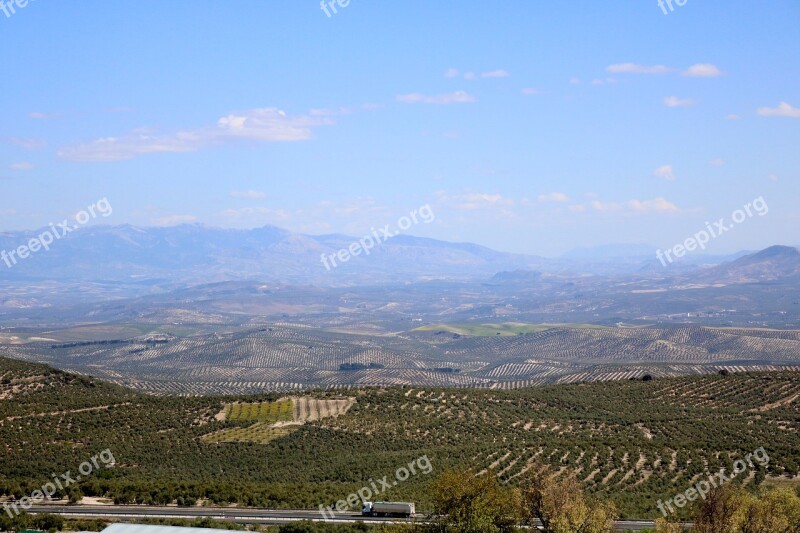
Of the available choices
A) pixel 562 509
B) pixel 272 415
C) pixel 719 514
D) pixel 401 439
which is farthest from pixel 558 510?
pixel 272 415

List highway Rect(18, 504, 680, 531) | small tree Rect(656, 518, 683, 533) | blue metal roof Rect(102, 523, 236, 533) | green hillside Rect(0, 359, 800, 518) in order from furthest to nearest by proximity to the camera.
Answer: green hillside Rect(0, 359, 800, 518) < highway Rect(18, 504, 680, 531) < blue metal roof Rect(102, 523, 236, 533) < small tree Rect(656, 518, 683, 533)

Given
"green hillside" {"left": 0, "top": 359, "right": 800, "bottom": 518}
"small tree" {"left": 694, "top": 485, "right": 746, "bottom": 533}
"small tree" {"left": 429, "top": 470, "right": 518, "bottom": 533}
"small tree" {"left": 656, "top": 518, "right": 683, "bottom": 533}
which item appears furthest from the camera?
"green hillside" {"left": 0, "top": 359, "right": 800, "bottom": 518}

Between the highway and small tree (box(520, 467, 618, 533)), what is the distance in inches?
174

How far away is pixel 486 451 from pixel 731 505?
24369 mm

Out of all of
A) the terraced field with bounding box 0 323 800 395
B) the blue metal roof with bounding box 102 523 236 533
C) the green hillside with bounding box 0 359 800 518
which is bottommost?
the terraced field with bounding box 0 323 800 395

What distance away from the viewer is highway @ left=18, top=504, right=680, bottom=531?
3869 centimetres

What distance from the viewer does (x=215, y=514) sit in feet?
132

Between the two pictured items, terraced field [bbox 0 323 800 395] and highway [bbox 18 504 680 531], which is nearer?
highway [bbox 18 504 680 531]

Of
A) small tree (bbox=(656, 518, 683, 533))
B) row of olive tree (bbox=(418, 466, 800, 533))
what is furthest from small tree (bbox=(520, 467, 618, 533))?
small tree (bbox=(656, 518, 683, 533))

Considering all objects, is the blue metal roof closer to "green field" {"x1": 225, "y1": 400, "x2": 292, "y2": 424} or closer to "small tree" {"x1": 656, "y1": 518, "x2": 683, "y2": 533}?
"small tree" {"x1": 656, "y1": 518, "x2": 683, "y2": 533}

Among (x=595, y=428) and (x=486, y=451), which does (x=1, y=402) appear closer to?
(x=486, y=451)

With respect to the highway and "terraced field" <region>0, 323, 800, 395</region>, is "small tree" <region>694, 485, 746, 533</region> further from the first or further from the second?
"terraced field" <region>0, 323, 800, 395</region>

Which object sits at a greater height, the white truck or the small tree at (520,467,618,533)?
the small tree at (520,467,618,533)

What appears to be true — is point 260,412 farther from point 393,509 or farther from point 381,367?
point 381,367
